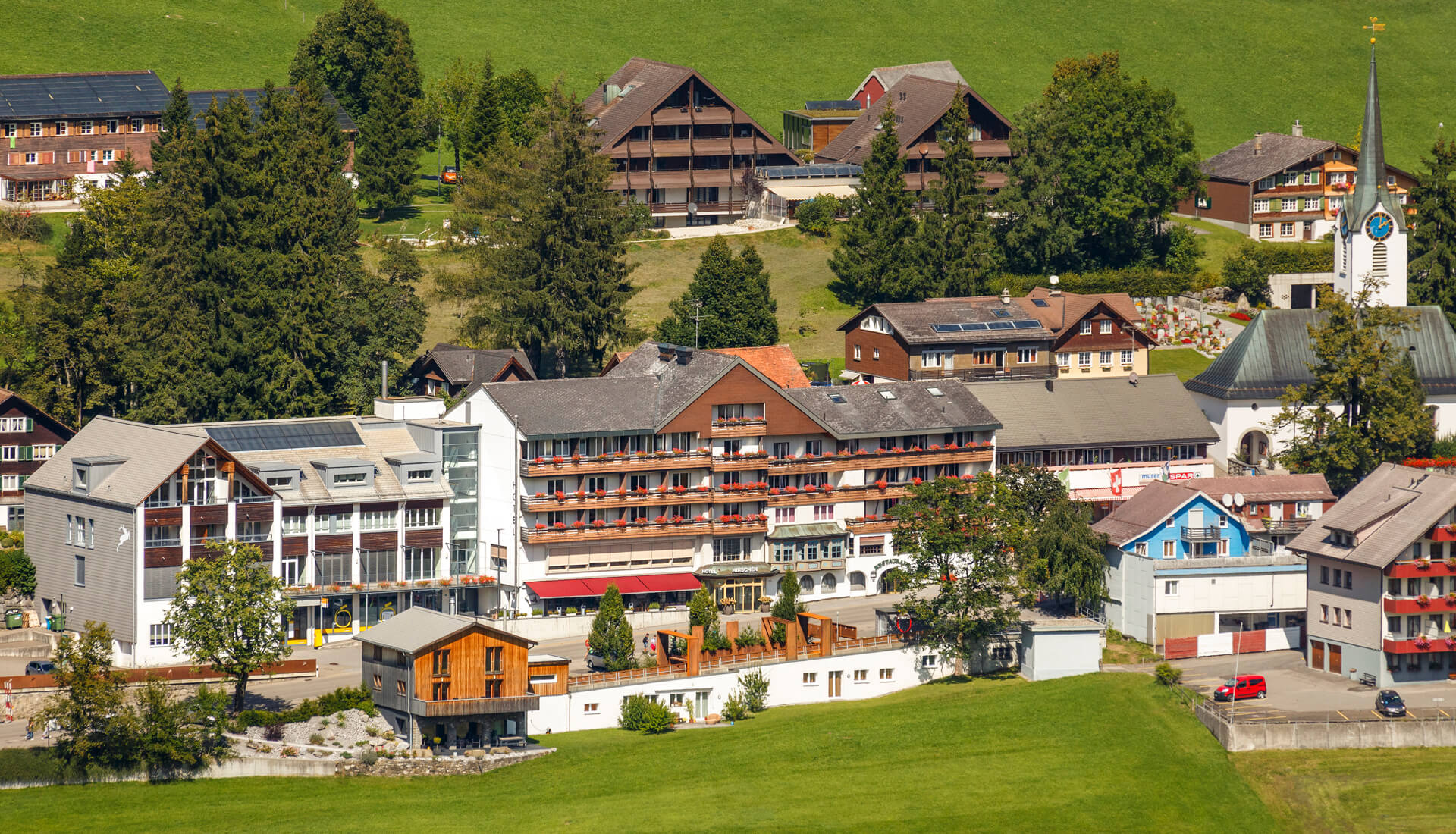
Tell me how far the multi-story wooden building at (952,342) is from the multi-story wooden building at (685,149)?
37256 millimetres

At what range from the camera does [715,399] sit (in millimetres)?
125125

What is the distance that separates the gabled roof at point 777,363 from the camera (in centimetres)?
13988

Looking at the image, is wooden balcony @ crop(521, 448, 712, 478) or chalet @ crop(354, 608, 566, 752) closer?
chalet @ crop(354, 608, 566, 752)

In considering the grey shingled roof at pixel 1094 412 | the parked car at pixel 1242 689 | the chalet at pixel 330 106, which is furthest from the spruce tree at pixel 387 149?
the parked car at pixel 1242 689

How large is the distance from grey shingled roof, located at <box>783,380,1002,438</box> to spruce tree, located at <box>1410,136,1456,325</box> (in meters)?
44.6

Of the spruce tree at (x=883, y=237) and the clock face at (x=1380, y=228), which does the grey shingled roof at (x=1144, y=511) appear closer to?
the clock face at (x=1380, y=228)

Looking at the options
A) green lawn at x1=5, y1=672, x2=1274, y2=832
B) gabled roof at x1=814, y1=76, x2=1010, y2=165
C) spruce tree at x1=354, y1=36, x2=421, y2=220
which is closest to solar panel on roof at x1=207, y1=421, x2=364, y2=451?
green lawn at x1=5, y1=672, x2=1274, y2=832

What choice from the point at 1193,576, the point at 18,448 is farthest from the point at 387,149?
the point at 1193,576

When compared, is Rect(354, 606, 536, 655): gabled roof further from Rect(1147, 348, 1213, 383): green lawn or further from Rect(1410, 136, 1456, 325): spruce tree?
Rect(1410, 136, 1456, 325): spruce tree

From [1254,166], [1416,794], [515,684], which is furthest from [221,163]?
[1254,166]

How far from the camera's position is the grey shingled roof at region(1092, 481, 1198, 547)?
4683 inches

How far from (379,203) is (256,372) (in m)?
50.8

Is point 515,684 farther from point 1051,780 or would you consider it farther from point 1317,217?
point 1317,217

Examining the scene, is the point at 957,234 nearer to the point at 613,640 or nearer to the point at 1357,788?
the point at 613,640
